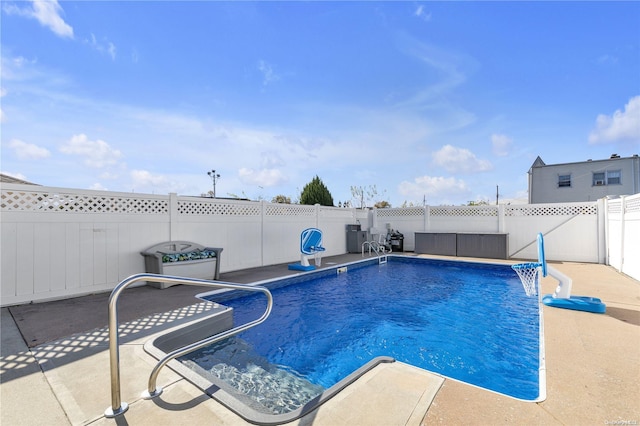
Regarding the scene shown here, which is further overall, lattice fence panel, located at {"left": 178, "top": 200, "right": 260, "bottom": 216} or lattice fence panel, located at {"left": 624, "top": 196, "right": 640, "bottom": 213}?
lattice fence panel, located at {"left": 178, "top": 200, "right": 260, "bottom": 216}

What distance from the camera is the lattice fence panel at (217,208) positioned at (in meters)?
6.41

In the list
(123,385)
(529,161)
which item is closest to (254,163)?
(123,385)

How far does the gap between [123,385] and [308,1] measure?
331 inches

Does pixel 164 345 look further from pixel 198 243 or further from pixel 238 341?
pixel 198 243

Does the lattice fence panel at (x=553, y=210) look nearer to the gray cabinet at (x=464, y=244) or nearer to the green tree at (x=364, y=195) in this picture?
the gray cabinet at (x=464, y=244)

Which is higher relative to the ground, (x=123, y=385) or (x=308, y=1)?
(x=308, y=1)

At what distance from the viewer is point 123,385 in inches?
81.3

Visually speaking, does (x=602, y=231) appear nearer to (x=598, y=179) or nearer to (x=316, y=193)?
(x=598, y=179)

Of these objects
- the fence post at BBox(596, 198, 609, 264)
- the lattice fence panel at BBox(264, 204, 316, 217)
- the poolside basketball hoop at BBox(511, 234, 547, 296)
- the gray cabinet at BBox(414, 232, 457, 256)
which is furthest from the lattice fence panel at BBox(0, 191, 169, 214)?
the fence post at BBox(596, 198, 609, 264)

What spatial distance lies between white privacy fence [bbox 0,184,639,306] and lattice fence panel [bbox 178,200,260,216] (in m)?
0.02

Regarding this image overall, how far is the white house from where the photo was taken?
15000 millimetres

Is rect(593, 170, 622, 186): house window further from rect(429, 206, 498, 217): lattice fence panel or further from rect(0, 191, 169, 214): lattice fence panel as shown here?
rect(0, 191, 169, 214): lattice fence panel

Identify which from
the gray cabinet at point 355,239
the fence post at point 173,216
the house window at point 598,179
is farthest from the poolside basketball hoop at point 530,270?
the house window at point 598,179

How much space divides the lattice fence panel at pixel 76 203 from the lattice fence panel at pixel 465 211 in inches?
366
